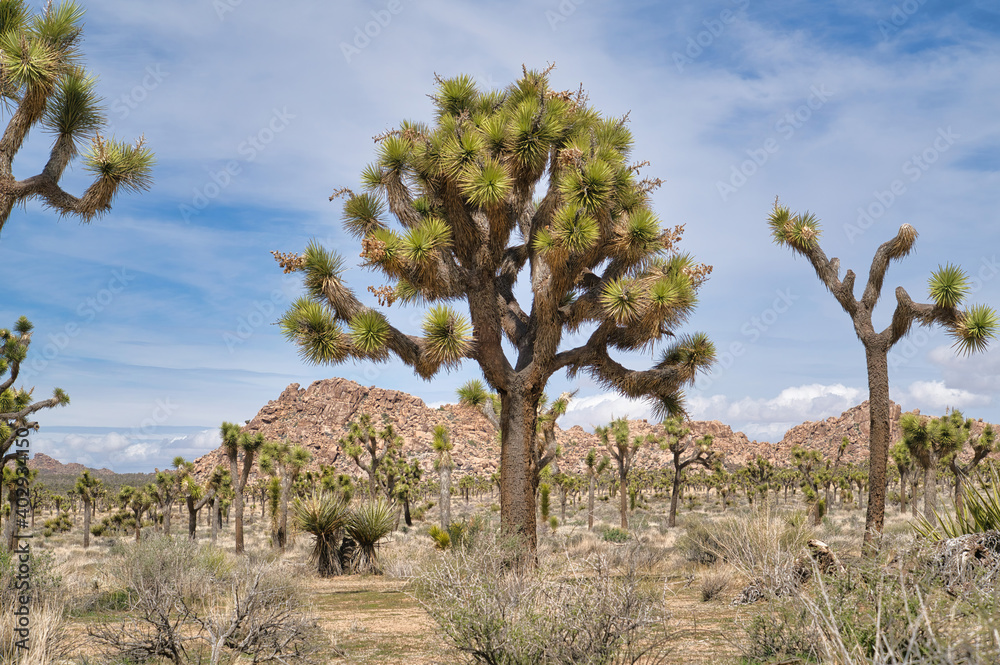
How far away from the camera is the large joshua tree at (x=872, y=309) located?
513 inches

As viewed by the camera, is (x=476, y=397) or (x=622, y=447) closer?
(x=476, y=397)

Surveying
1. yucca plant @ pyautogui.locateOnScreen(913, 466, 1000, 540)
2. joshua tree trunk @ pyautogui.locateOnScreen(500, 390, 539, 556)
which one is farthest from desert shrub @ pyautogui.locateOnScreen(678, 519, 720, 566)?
yucca plant @ pyautogui.locateOnScreen(913, 466, 1000, 540)

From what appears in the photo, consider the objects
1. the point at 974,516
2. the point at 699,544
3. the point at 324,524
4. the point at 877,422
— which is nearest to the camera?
the point at 974,516

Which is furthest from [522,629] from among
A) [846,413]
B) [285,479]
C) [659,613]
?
[846,413]

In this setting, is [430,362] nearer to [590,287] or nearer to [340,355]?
[340,355]

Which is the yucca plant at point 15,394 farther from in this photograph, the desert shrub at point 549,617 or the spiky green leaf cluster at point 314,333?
the desert shrub at point 549,617

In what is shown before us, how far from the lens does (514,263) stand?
13516 millimetres

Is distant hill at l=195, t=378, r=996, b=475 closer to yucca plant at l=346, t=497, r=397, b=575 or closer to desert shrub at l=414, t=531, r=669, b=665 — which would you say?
yucca plant at l=346, t=497, r=397, b=575

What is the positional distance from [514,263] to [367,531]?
7.23 m

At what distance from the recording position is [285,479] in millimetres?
26812

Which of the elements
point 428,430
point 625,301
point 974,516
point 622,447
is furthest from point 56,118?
point 428,430

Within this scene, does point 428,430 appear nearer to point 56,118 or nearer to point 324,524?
point 324,524

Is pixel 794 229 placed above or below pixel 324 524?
above

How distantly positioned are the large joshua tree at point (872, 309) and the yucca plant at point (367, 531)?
1024 centimetres
